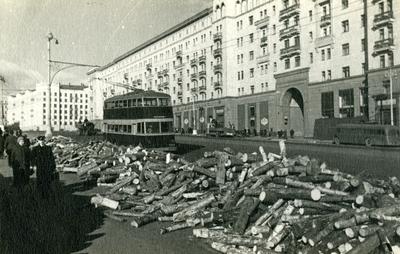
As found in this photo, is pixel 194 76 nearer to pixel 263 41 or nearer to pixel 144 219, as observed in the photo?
pixel 263 41

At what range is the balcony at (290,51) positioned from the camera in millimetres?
49875

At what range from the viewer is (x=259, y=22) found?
5766 cm

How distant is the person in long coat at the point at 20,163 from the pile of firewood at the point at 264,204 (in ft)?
7.62

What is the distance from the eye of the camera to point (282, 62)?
5328cm

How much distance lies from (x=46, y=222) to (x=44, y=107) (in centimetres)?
14454

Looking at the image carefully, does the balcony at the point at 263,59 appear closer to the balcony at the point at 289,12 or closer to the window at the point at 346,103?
the balcony at the point at 289,12

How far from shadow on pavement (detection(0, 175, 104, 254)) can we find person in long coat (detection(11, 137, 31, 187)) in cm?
43

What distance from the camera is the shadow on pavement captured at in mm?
7270

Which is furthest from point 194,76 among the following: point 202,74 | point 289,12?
point 289,12

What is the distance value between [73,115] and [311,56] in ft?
382

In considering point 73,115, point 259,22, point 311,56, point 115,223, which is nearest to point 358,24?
point 311,56

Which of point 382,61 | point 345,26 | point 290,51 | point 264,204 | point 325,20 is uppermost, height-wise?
point 325,20

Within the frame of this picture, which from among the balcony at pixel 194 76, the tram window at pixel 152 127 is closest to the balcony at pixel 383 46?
the tram window at pixel 152 127

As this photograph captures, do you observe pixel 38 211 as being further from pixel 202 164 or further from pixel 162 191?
pixel 202 164
